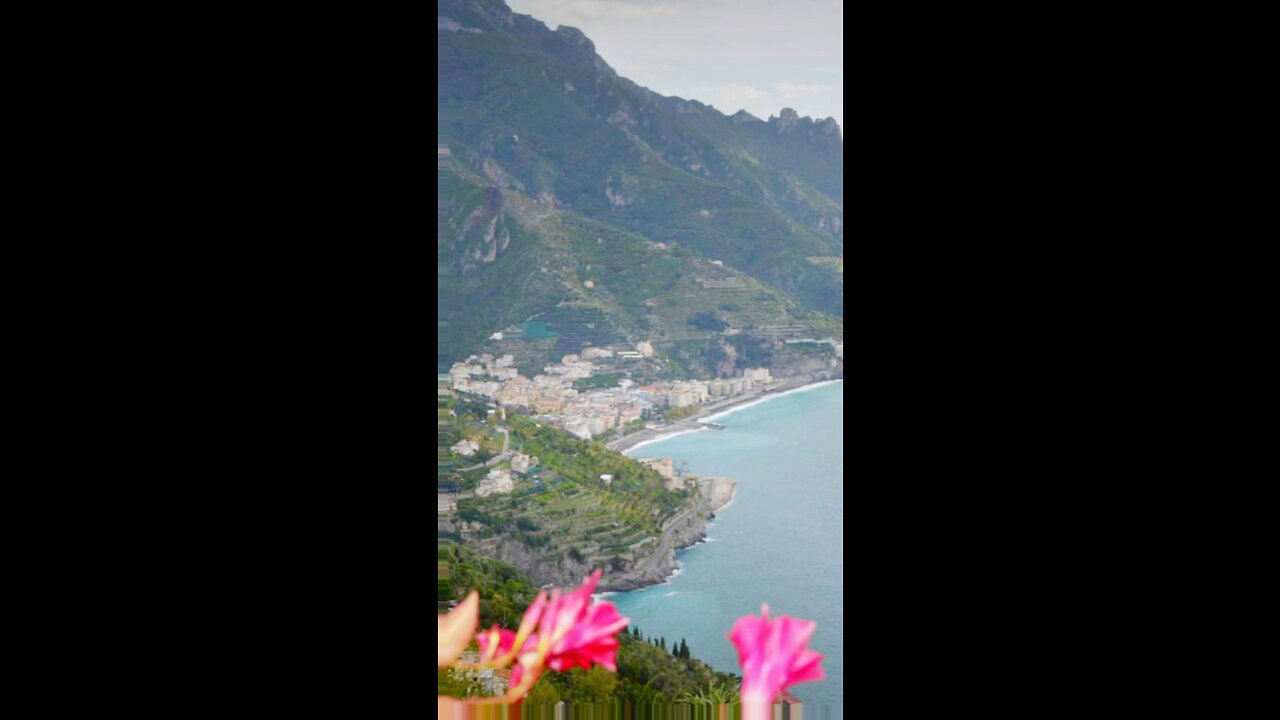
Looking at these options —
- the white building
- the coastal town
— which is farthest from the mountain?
the white building

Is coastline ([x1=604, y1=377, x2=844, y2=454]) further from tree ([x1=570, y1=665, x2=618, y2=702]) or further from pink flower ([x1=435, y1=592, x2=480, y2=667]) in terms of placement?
pink flower ([x1=435, y1=592, x2=480, y2=667])

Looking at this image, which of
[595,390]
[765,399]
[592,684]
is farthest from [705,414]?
[592,684]

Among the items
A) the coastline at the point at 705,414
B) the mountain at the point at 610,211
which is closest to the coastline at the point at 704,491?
the coastline at the point at 705,414

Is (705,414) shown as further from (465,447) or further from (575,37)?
(575,37)

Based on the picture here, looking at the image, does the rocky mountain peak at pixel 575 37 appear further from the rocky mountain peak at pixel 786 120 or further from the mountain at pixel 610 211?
the rocky mountain peak at pixel 786 120
